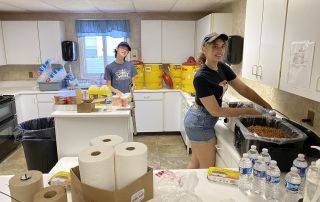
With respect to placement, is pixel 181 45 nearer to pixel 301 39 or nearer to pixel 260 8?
pixel 260 8

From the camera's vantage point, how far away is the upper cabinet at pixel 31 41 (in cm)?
429

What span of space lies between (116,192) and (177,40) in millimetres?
3812

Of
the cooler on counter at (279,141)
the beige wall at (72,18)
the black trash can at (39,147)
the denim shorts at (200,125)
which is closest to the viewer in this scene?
the cooler on counter at (279,141)

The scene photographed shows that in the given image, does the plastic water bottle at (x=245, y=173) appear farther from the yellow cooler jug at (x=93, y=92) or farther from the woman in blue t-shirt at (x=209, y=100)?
the yellow cooler jug at (x=93, y=92)

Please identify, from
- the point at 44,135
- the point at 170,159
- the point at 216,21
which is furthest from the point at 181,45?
the point at 44,135

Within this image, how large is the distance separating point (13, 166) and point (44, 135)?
57.2 inches

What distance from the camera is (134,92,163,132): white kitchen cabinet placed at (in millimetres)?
4270

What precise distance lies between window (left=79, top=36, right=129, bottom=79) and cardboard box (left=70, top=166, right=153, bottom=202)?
4.06 metres

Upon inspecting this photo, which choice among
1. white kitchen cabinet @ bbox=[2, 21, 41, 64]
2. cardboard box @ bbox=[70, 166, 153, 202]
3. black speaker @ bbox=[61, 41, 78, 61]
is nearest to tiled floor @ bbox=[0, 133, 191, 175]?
white kitchen cabinet @ bbox=[2, 21, 41, 64]

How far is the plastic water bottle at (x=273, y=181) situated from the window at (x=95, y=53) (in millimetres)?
4058

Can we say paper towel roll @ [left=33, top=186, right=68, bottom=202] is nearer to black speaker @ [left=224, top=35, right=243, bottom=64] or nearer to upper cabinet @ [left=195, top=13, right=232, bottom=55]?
black speaker @ [left=224, top=35, right=243, bottom=64]

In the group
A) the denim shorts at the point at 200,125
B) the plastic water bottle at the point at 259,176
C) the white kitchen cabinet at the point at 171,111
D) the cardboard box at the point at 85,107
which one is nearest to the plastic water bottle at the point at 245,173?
the plastic water bottle at the point at 259,176

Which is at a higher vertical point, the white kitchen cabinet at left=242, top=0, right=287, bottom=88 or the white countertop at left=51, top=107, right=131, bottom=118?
the white kitchen cabinet at left=242, top=0, right=287, bottom=88

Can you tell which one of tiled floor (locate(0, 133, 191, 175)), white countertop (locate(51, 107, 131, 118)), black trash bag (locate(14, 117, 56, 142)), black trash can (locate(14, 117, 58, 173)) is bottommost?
tiled floor (locate(0, 133, 191, 175))
